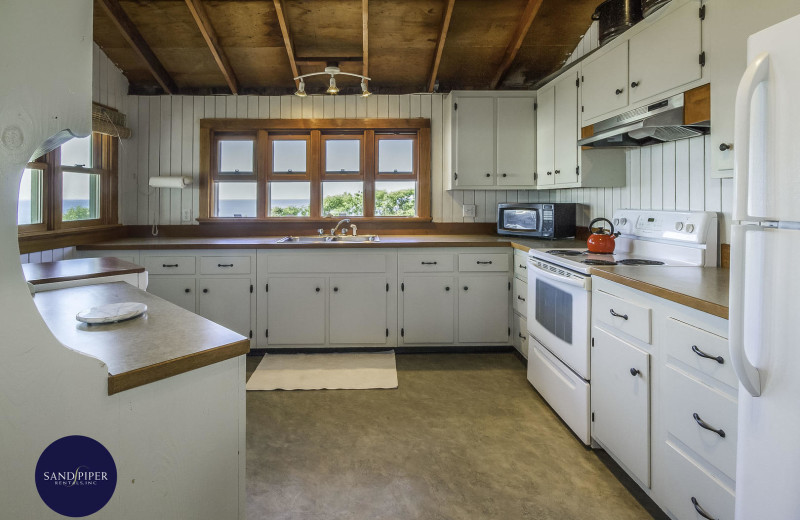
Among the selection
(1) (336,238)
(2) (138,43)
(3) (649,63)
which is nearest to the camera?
(3) (649,63)

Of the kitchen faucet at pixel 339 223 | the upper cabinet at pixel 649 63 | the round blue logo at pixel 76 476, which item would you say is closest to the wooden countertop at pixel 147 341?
the round blue logo at pixel 76 476

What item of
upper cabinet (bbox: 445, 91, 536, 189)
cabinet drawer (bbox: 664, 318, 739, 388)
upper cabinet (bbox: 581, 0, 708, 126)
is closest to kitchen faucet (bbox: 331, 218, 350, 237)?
upper cabinet (bbox: 445, 91, 536, 189)

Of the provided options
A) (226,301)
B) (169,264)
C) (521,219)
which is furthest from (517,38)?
(169,264)

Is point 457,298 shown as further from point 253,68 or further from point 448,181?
point 253,68

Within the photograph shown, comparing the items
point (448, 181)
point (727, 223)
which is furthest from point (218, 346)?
point (448, 181)

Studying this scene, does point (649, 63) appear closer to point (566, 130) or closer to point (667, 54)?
point (667, 54)

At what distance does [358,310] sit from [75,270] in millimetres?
1986

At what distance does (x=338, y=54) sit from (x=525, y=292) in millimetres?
2564

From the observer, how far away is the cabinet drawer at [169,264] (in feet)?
12.0

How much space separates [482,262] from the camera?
377 centimetres

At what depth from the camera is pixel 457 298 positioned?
379cm

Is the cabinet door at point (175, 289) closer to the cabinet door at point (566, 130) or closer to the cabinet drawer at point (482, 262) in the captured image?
the cabinet drawer at point (482, 262)

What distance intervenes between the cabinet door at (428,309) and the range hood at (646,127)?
1.51 meters

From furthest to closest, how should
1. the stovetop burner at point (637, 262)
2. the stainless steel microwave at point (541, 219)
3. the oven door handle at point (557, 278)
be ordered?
1. the stainless steel microwave at point (541, 219)
2. the stovetop burner at point (637, 262)
3. the oven door handle at point (557, 278)
